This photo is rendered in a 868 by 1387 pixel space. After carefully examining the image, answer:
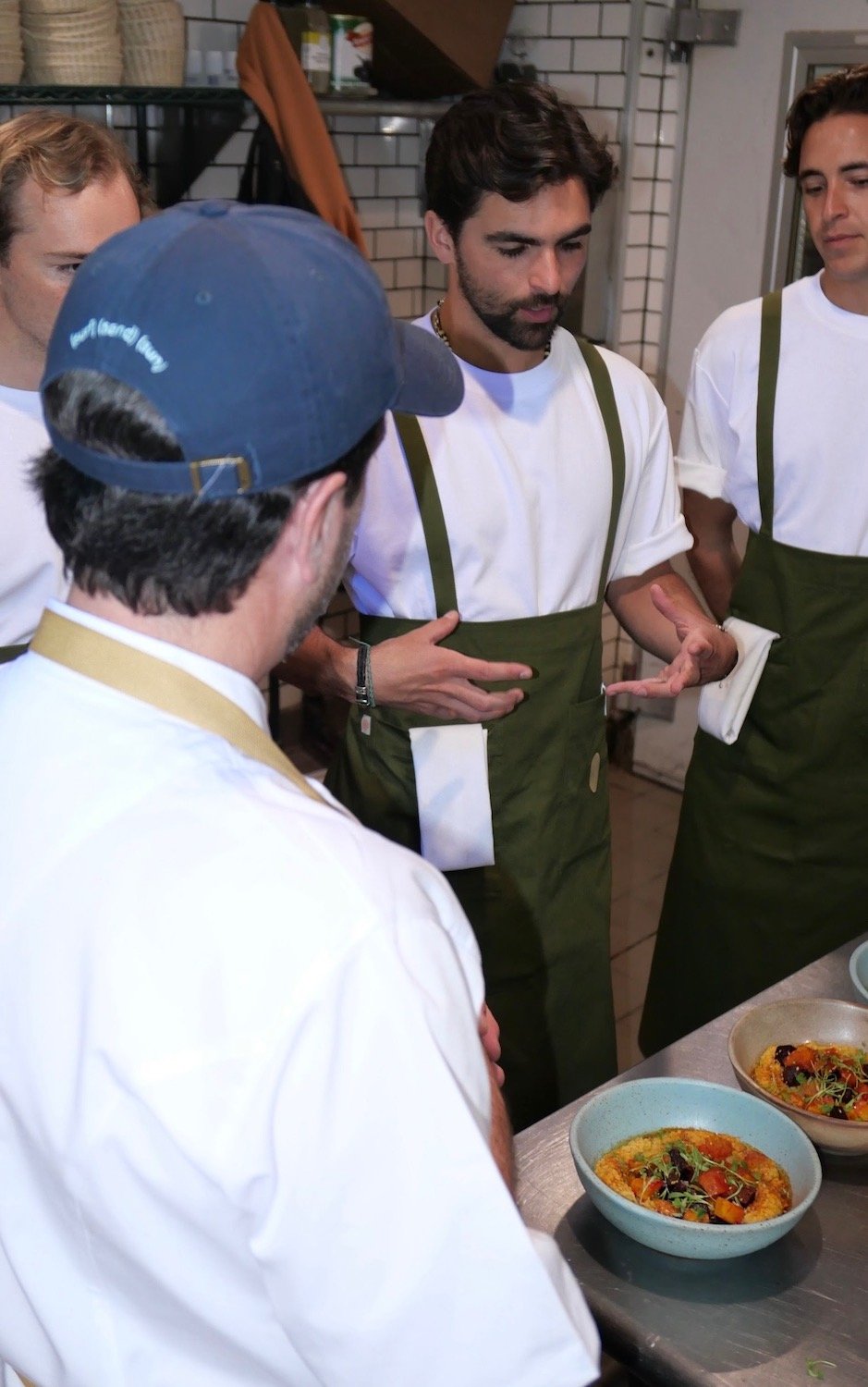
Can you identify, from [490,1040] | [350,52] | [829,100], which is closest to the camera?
[490,1040]

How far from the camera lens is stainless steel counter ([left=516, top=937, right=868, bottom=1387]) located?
1.21 metres

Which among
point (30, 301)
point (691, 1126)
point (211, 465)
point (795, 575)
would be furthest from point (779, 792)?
point (211, 465)

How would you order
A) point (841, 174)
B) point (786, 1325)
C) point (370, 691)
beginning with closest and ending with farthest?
1. point (786, 1325)
2. point (370, 691)
3. point (841, 174)

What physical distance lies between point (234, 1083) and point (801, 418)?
6.51ft

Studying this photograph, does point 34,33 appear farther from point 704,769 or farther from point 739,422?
point 704,769

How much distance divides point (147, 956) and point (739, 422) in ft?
6.47

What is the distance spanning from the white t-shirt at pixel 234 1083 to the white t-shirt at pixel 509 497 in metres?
1.14

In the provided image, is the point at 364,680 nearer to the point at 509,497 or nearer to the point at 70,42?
the point at 509,497

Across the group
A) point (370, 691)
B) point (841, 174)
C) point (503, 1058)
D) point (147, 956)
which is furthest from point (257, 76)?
point (147, 956)

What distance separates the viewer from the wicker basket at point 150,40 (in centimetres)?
289

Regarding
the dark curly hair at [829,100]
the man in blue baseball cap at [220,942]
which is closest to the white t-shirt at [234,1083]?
the man in blue baseball cap at [220,942]

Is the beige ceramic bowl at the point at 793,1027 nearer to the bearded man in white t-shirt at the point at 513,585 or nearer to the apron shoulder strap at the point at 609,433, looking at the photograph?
the bearded man in white t-shirt at the point at 513,585

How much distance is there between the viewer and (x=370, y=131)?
393 centimetres

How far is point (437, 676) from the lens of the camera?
1.93 metres
